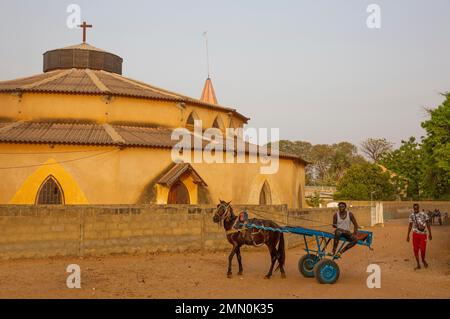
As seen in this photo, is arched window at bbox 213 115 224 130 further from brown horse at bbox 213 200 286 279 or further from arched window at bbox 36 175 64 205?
brown horse at bbox 213 200 286 279

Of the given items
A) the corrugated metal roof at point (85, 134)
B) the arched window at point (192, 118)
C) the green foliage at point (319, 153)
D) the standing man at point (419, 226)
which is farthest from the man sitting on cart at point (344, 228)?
the green foliage at point (319, 153)

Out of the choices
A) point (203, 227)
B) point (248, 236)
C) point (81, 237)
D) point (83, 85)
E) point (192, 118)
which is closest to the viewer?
point (248, 236)

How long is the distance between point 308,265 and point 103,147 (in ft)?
40.7

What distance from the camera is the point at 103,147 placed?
68.8ft

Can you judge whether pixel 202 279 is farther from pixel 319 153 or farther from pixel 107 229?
pixel 319 153

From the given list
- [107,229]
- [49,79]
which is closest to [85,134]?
[49,79]

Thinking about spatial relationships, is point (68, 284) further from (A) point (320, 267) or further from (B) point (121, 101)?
(B) point (121, 101)

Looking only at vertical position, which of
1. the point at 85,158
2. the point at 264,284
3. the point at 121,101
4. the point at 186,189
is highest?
the point at 121,101

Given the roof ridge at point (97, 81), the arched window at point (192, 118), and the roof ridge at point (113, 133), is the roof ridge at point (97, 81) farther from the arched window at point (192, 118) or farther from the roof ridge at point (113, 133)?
the arched window at point (192, 118)

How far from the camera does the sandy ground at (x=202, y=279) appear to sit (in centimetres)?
980
